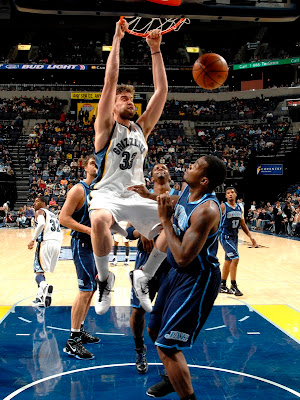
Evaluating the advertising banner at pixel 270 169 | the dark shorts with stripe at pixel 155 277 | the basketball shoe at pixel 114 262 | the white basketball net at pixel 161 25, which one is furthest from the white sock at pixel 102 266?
the advertising banner at pixel 270 169

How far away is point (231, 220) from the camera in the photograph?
755 centimetres

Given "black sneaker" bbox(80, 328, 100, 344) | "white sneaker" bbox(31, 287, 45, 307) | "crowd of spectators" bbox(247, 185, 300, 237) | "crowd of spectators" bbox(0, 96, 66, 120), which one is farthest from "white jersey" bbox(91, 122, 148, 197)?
"crowd of spectators" bbox(0, 96, 66, 120)

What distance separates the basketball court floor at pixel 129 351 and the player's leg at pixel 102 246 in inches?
31.3

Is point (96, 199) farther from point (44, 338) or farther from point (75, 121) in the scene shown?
point (75, 121)

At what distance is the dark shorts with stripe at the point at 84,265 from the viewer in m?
4.61

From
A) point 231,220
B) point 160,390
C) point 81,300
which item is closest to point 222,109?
point 231,220

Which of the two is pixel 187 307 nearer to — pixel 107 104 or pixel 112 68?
pixel 107 104

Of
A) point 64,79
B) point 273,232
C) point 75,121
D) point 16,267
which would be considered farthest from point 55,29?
point 16,267

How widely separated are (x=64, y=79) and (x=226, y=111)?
12500mm

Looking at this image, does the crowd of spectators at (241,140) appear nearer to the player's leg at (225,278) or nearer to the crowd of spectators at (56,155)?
the crowd of spectators at (56,155)

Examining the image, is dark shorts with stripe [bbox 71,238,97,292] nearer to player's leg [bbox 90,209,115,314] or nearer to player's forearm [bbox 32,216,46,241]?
player's leg [bbox 90,209,115,314]

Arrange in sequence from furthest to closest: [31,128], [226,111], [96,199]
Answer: [226,111] → [31,128] → [96,199]

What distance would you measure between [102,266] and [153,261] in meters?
0.43

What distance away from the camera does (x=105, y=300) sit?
11.4 ft
